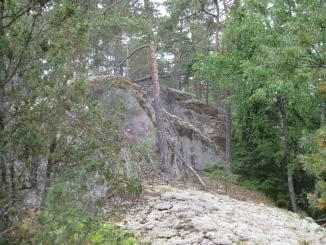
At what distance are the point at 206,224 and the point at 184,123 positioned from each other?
10.1m

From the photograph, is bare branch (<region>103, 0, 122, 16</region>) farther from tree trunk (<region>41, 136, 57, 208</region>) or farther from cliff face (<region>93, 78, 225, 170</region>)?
tree trunk (<region>41, 136, 57, 208</region>)

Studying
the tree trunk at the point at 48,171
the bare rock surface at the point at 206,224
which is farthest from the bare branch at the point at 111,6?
the tree trunk at the point at 48,171

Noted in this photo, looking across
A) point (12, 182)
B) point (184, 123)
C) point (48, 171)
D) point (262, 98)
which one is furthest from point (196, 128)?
point (12, 182)

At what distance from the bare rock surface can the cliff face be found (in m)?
3.46

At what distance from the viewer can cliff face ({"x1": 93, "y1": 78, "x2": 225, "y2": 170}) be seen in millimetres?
15618

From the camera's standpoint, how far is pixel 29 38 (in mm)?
4301

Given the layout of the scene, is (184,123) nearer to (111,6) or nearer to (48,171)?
(111,6)

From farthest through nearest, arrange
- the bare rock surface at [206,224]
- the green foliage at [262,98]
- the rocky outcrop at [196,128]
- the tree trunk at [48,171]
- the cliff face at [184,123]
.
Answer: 1. the rocky outcrop at [196,128]
2. the cliff face at [184,123]
3. the green foliage at [262,98]
4. the bare rock surface at [206,224]
5. the tree trunk at [48,171]

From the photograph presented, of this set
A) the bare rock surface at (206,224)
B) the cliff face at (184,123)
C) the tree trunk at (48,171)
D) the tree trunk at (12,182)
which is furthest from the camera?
the cliff face at (184,123)

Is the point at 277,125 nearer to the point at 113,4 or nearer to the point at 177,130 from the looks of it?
the point at 177,130

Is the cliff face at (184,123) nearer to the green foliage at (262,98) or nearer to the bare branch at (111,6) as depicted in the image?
the green foliage at (262,98)

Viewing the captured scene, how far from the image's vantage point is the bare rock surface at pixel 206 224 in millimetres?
7855

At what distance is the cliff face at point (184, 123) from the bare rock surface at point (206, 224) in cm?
346

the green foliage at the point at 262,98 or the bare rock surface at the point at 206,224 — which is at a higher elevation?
the green foliage at the point at 262,98
